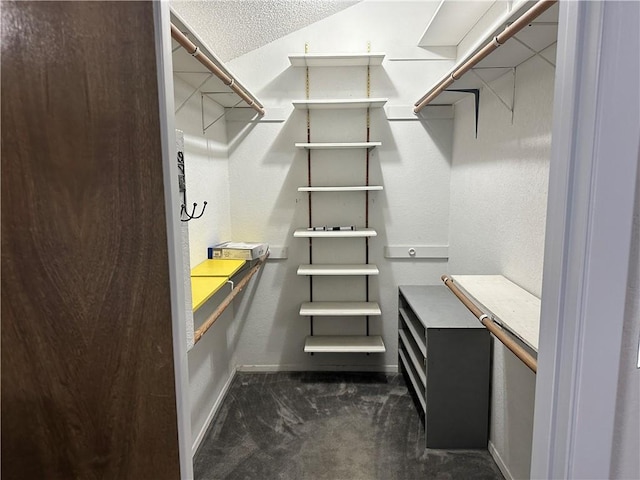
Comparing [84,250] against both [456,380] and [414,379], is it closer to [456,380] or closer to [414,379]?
[456,380]

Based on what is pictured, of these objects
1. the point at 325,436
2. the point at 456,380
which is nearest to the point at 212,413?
the point at 325,436

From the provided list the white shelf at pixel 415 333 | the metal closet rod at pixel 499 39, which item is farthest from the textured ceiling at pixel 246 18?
the white shelf at pixel 415 333

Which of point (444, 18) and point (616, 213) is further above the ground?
point (444, 18)

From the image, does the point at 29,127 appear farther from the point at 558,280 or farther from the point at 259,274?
the point at 259,274

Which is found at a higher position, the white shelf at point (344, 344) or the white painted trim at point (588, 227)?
the white painted trim at point (588, 227)

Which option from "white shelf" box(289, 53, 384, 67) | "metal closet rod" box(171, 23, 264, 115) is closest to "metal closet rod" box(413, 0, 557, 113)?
"white shelf" box(289, 53, 384, 67)

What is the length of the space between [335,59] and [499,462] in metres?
2.66

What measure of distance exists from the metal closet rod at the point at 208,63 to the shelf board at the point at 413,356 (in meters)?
1.92

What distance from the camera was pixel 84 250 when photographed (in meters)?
0.83

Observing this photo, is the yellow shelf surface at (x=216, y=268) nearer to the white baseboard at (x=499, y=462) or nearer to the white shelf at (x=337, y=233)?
the white shelf at (x=337, y=233)

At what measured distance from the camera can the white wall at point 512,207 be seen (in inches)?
71.1

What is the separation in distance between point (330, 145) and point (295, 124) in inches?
16.6

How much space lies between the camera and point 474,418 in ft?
7.55

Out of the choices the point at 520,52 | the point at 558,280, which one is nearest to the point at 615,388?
the point at 558,280
